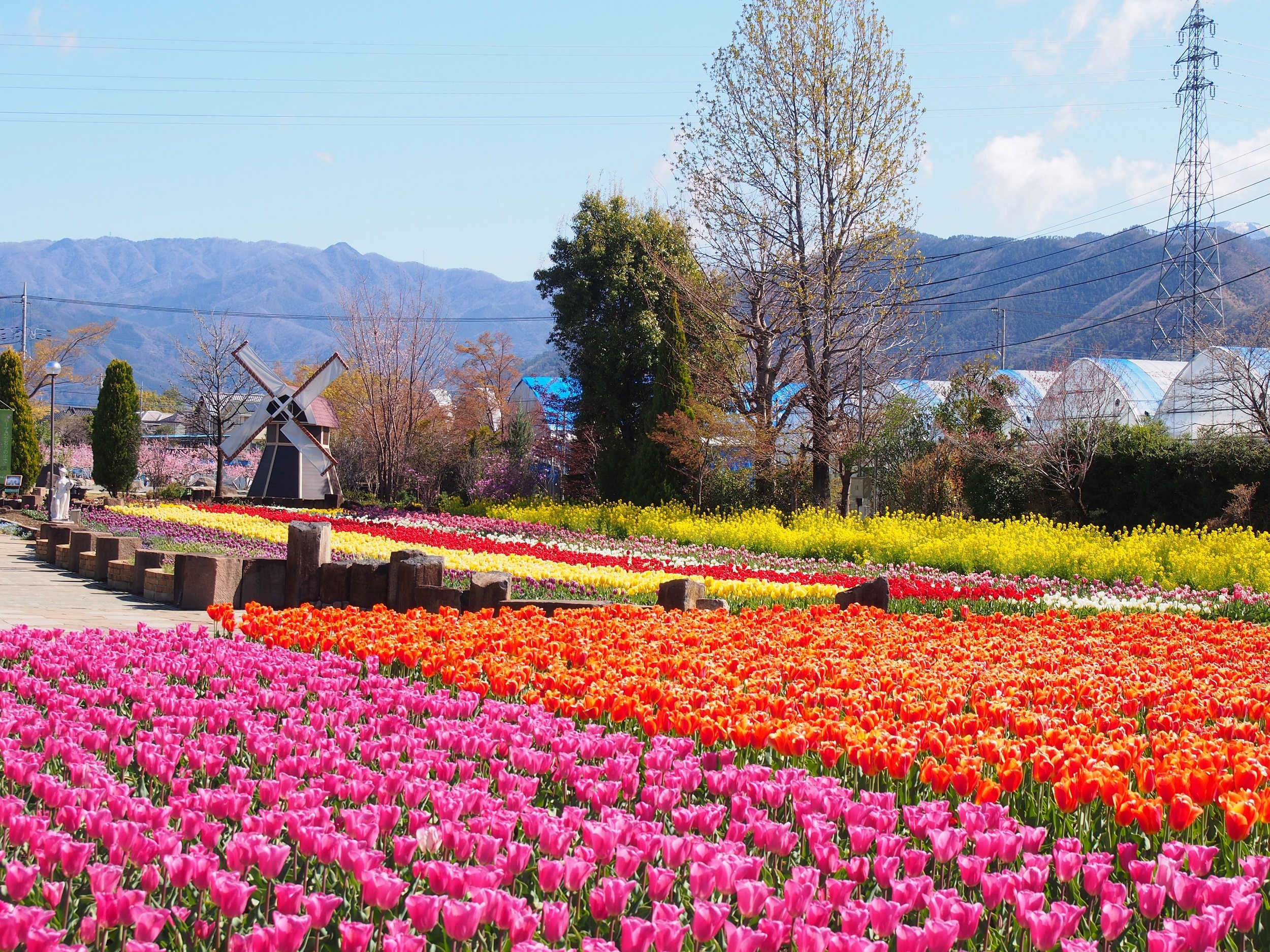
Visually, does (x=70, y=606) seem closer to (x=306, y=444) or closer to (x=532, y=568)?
(x=532, y=568)

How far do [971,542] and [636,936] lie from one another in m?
12.9

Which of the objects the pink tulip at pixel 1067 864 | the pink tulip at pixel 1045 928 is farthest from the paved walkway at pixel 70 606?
the pink tulip at pixel 1045 928

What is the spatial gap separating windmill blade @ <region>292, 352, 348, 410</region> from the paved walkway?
579 inches

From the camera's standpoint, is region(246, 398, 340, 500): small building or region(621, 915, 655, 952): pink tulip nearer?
region(621, 915, 655, 952): pink tulip

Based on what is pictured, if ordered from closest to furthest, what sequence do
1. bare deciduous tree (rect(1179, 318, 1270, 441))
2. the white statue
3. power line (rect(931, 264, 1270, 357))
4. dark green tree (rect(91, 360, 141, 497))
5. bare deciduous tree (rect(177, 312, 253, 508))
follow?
the white statue
bare deciduous tree (rect(1179, 318, 1270, 441))
power line (rect(931, 264, 1270, 357))
dark green tree (rect(91, 360, 141, 497))
bare deciduous tree (rect(177, 312, 253, 508))

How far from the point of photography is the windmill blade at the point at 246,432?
28.9 m

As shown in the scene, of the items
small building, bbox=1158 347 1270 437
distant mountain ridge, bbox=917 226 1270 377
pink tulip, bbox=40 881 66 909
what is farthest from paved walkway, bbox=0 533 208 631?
distant mountain ridge, bbox=917 226 1270 377

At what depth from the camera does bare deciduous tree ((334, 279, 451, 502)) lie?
1089 inches

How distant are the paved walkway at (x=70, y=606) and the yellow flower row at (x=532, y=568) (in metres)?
2.82

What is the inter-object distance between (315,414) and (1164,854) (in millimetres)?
28923

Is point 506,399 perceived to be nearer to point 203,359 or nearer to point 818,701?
point 203,359

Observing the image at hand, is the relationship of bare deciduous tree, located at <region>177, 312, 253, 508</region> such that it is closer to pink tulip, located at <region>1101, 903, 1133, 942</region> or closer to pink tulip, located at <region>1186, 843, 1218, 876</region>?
pink tulip, located at <region>1186, 843, 1218, 876</region>

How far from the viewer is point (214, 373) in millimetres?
39812

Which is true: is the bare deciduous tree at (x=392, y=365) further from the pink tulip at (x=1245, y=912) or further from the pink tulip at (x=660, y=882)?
the pink tulip at (x=1245, y=912)
